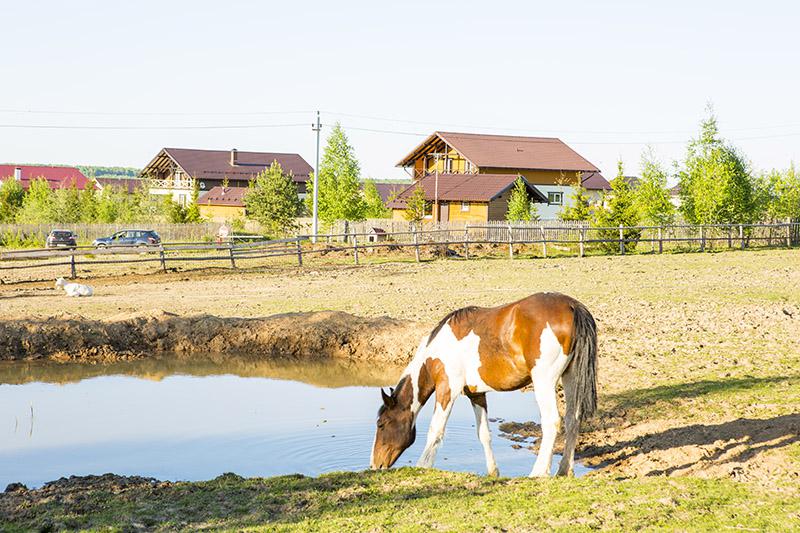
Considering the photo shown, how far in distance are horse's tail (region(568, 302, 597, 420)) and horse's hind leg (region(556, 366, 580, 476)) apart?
0.06ft

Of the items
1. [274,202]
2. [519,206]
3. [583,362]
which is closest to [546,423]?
[583,362]

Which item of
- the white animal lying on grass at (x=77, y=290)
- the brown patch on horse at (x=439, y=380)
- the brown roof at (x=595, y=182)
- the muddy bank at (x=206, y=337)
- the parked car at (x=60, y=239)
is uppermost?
the brown roof at (x=595, y=182)

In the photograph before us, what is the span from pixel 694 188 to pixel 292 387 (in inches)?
1327

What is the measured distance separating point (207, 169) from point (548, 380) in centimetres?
8175

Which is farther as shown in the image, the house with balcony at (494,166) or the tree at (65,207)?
the house with balcony at (494,166)

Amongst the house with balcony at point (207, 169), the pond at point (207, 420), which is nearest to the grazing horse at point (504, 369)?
the pond at point (207, 420)

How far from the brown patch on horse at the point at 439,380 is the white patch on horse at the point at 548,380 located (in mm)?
837

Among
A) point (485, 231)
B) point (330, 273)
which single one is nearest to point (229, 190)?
point (485, 231)

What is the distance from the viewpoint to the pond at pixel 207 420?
9.11 metres

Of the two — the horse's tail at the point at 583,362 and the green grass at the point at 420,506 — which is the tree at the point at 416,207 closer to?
the horse's tail at the point at 583,362

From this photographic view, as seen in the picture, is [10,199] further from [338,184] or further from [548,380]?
[548,380]

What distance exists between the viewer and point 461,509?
20.2 feet

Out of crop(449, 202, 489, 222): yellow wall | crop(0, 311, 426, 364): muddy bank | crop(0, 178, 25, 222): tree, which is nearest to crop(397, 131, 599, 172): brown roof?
crop(449, 202, 489, 222): yellow wall

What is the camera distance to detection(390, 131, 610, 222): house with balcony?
59781 millimetres
